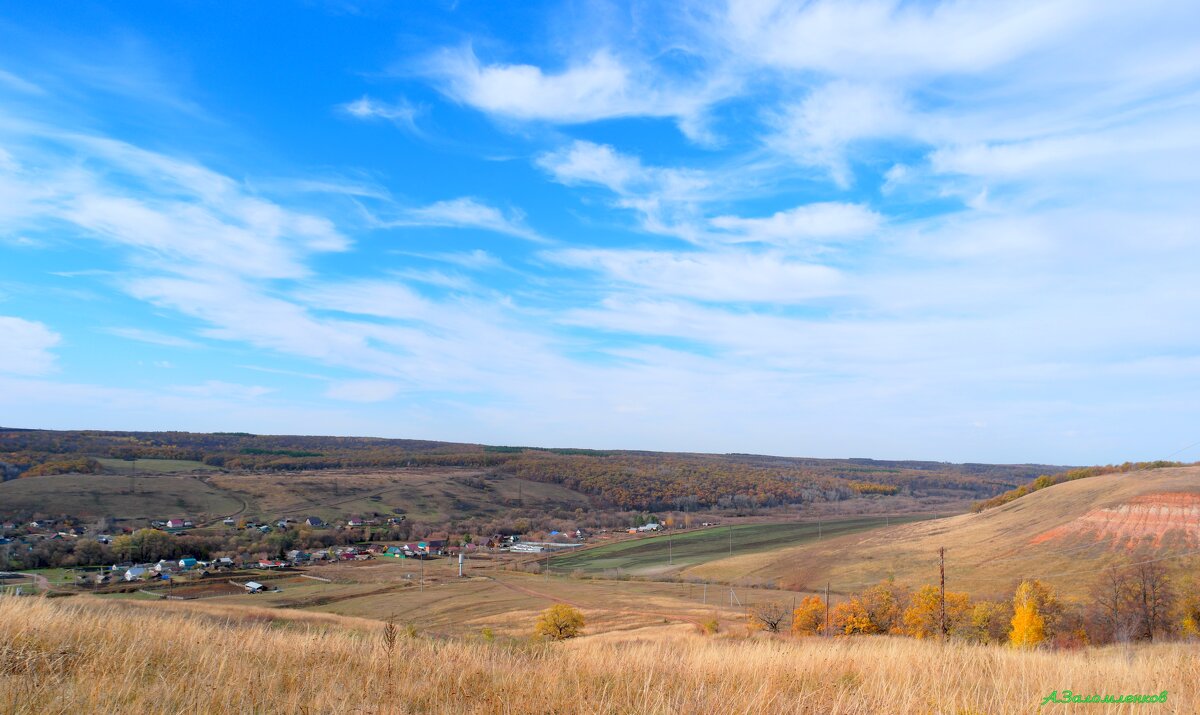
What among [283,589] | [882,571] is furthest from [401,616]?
[882,571]

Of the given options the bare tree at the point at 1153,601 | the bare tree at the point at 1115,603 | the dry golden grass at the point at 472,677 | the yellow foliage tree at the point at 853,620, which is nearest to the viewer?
the dry golden grass at the point at 472,677

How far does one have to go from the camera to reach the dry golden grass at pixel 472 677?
14.4ft

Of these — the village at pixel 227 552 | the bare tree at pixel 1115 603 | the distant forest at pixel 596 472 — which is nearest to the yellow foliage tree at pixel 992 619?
the bare tree at pixel 1115 603

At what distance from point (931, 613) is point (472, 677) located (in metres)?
48.9

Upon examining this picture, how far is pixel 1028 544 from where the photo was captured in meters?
68.2

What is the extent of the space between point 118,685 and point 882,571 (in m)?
77.7

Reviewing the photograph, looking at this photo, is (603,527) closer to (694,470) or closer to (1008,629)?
(694,470)

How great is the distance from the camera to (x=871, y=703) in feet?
15.7

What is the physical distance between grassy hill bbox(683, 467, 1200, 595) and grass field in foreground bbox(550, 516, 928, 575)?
609 cm

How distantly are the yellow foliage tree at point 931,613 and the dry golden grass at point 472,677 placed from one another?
42.6 meters
